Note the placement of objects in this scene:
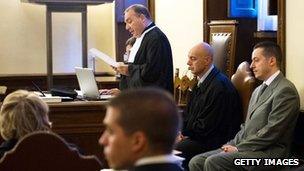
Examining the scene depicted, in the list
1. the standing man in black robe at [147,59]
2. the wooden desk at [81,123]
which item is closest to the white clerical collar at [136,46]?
the standing man in black robe at [147,59]

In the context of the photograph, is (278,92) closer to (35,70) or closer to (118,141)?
(118,141)

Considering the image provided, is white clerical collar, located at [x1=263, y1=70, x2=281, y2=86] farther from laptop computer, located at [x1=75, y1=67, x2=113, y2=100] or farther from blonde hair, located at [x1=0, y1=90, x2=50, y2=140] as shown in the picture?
blonde hair, located at [x1=0, y1=90, x2=50, y2=140]

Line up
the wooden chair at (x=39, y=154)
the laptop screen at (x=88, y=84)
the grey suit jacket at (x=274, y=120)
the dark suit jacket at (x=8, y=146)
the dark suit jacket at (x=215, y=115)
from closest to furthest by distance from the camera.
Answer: the wooden chair at (x=39, y=154), the dark suit jacket at (x=8, y=146), the grey suit jacket at (x=274, y=120), the dark suit jacket at (x=215, y=115), the laptop screen at (x=88, y=84)

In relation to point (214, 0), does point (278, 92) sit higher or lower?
lower

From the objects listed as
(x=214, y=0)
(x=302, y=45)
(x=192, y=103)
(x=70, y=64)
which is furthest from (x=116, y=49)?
(x=302, y=45)

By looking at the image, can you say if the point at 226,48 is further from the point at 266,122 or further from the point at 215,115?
the point at 266,122

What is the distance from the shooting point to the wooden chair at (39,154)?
2232mm

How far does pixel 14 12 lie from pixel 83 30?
1.00 meters

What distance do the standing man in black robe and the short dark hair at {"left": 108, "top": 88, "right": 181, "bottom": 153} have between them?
308 cm

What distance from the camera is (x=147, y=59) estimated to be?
15.6ft

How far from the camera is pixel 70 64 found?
726 cm

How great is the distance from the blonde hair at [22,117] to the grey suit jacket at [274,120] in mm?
1551

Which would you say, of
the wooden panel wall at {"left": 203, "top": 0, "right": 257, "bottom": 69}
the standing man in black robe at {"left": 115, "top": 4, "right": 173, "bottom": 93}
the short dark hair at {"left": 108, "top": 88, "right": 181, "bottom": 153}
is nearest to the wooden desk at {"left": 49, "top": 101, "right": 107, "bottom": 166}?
the standing man in black robe at {"left": 115, "top": 4, "right": 173, "bottom": 93}

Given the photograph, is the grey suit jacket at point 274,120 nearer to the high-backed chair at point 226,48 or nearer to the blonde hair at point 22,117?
the high-backed chair at point 226,48
